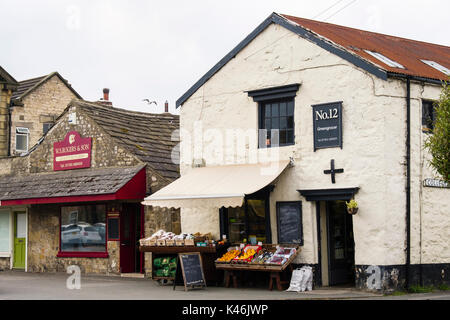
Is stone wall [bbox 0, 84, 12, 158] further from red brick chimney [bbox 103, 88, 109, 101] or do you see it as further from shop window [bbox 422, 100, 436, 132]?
shop window [bbox 422, 100, 436, 132]

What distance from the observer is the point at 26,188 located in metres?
24.5

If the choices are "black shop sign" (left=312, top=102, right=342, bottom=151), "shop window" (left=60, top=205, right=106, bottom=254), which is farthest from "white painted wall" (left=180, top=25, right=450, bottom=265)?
"shop window" (left=60, top=205, right=106, bottom=254)

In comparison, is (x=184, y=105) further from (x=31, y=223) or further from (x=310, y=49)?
(x=31, y=223)

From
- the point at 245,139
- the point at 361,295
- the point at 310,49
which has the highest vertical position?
the point at 310,49

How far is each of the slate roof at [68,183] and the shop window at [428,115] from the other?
8.39 metres

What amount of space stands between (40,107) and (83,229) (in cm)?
1470

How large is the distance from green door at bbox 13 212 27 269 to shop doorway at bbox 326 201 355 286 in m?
12.3

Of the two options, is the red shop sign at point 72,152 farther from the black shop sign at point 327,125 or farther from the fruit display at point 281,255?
the black shop sign at point 327,125

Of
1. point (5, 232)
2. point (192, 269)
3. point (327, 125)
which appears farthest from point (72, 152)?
point (327, 125)

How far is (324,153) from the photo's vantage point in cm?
1800

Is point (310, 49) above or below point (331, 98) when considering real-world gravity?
above

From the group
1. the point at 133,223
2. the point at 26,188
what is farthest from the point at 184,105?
the point at 26,188

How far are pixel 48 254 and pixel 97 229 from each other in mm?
2684

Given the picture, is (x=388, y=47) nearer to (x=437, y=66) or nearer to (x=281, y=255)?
(x=437, y=66)
